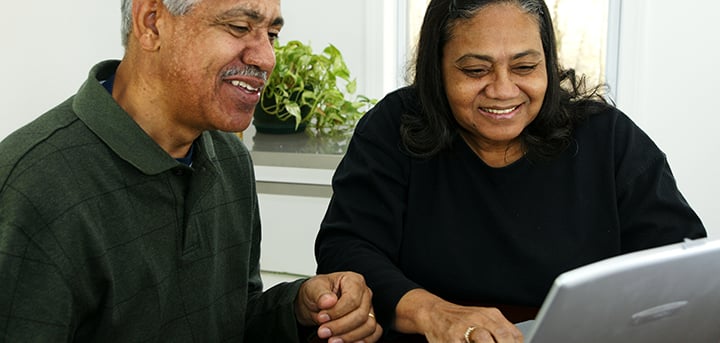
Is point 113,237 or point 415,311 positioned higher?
point 113,237

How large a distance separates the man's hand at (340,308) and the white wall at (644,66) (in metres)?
1.68

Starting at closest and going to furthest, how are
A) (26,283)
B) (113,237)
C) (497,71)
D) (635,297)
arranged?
(635,297), (26,283), (113,237), (497,71)

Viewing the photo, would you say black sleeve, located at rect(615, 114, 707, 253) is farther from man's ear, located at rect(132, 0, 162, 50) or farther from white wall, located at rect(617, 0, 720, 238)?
white wall, located at rect(617, 0, 720, 238)

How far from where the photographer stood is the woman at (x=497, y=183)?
1.59m

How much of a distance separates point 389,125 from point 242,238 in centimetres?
45

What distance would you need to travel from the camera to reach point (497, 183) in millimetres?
1653

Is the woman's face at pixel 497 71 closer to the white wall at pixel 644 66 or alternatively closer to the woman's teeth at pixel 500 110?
the woman's teeth at pixel 500 110

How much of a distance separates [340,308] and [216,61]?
0.46 meters

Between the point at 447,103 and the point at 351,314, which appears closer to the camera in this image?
the point at 351,314

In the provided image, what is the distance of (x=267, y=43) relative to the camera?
4.26ft

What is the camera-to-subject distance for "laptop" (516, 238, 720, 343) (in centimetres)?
87

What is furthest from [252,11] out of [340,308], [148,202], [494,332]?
[494,332]

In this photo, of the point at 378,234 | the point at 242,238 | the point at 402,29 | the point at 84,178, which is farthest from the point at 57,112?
the point at 402,29

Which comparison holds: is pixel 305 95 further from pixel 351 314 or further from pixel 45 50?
pixel 351 314
